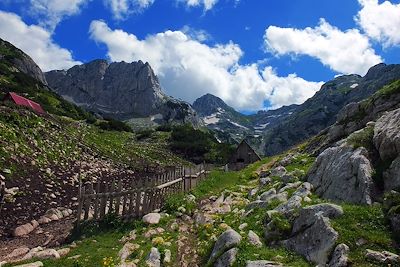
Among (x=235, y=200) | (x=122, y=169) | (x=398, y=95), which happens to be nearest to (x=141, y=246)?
(x=235, y=200)

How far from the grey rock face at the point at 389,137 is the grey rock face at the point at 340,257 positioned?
5.80 meters

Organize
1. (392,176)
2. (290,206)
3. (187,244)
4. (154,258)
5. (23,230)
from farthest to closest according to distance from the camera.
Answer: (23,230) < (187,244) < (290,206) < (154,258) < (392,176)

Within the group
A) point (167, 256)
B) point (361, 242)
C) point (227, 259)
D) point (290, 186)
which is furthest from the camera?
point (290, 186)

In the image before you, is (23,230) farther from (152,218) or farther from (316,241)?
(316,241)

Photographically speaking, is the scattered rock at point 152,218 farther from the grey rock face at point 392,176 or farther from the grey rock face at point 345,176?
the grey rock face at point 392,176

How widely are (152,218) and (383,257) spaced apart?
37.9ft

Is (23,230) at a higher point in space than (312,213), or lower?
lower

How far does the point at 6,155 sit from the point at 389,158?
25.1m

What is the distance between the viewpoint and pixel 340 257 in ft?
34.5

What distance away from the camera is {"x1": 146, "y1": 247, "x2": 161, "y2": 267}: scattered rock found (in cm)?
1395

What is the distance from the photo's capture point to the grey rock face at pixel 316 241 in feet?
37.0

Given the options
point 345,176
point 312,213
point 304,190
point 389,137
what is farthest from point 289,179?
point 312,213

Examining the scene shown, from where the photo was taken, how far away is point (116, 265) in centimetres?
1364

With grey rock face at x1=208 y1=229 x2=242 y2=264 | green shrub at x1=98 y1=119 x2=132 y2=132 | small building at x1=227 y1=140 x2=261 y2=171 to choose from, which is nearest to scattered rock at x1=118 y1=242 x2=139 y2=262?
grey rock face at x1=208 y1=229 x2=242 y2=264
